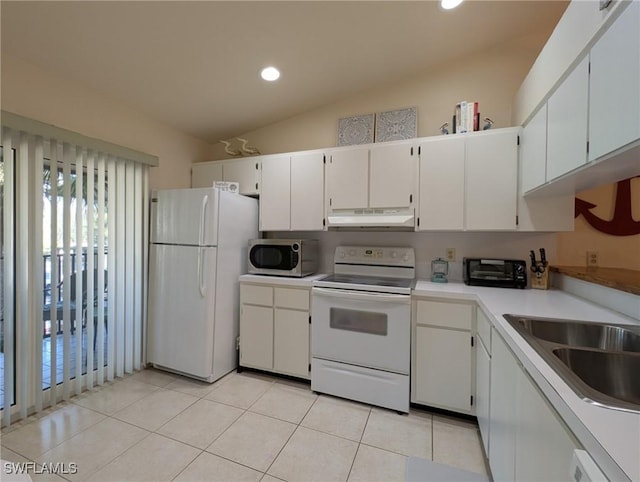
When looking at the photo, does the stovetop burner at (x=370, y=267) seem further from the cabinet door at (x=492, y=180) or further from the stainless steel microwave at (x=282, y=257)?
the cabinet door at (x=492, y=180)

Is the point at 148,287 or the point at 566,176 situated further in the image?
the point at 148,287

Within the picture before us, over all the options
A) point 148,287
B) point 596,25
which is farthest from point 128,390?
point 596,25

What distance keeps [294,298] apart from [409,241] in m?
1.19

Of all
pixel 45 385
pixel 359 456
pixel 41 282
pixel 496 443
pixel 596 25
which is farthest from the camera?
pixel 45 385

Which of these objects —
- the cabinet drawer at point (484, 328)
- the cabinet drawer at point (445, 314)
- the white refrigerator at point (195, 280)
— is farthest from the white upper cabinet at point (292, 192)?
the cabinet drawer at point (484, 328)

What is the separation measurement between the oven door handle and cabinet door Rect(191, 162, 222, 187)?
1733 millimetres

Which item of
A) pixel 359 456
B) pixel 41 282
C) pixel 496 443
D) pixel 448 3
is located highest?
pixel 448 3

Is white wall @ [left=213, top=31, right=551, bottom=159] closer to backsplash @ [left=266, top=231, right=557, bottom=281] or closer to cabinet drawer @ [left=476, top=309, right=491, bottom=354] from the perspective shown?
backsplash @ [left=266, top=231, right=557, bottom=281]

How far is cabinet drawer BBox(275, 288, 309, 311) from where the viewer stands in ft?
8.18

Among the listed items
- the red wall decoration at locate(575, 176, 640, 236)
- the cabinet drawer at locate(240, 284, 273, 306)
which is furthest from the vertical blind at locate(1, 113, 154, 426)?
the red wall decoration at locate(575, 176, 640, 236)

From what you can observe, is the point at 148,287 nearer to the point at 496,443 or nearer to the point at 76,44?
the point at 76,44

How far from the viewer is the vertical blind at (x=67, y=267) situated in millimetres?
1895

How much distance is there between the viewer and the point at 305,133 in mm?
3109

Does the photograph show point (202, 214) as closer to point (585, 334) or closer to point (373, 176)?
point (373, 176)
